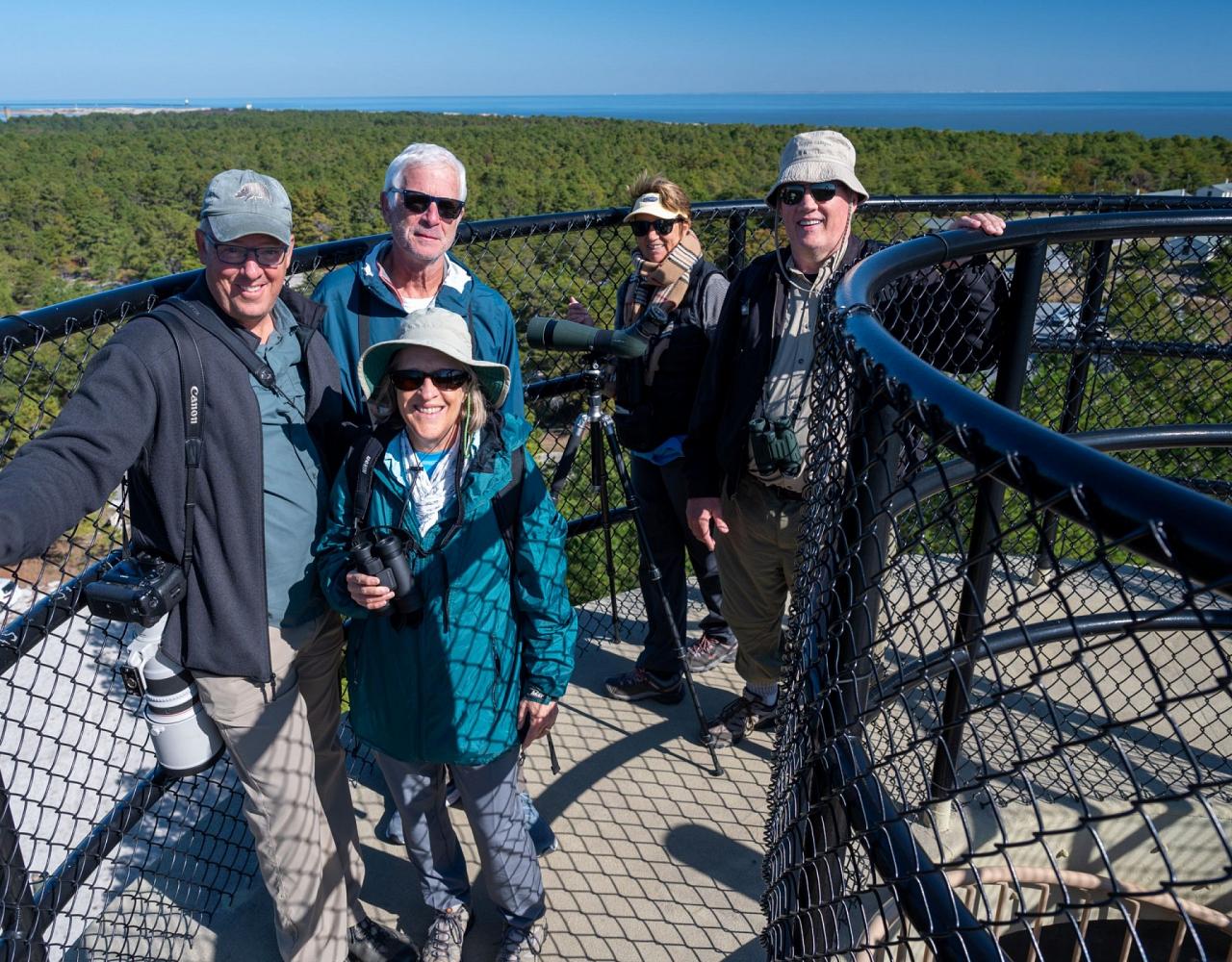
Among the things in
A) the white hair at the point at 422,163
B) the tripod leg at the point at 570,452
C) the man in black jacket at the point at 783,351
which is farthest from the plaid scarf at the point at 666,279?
the white hair at the point at 422,163

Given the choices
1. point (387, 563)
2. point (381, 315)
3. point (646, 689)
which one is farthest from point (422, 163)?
point (646, 689)

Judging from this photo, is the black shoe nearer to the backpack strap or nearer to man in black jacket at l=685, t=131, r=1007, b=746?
the backpack strap

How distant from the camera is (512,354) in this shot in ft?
9.81

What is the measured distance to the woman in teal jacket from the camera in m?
2.36

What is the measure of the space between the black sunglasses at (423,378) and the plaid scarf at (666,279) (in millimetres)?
1334

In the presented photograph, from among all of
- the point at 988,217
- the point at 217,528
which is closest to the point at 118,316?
the point at 217,528

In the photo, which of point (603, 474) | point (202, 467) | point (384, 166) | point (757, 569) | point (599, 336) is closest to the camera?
point (202, 467)

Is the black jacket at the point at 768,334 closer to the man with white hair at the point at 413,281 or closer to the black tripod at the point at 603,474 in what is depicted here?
the black tripod at the point at 603,474

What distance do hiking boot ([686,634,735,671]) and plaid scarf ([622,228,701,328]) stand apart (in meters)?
1.40

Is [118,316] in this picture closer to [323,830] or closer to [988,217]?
[323,830]

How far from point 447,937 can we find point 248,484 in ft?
4.53

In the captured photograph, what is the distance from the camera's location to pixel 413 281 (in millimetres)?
2912

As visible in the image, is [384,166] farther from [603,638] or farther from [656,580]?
[656,580]

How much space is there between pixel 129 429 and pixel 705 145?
69.1m
